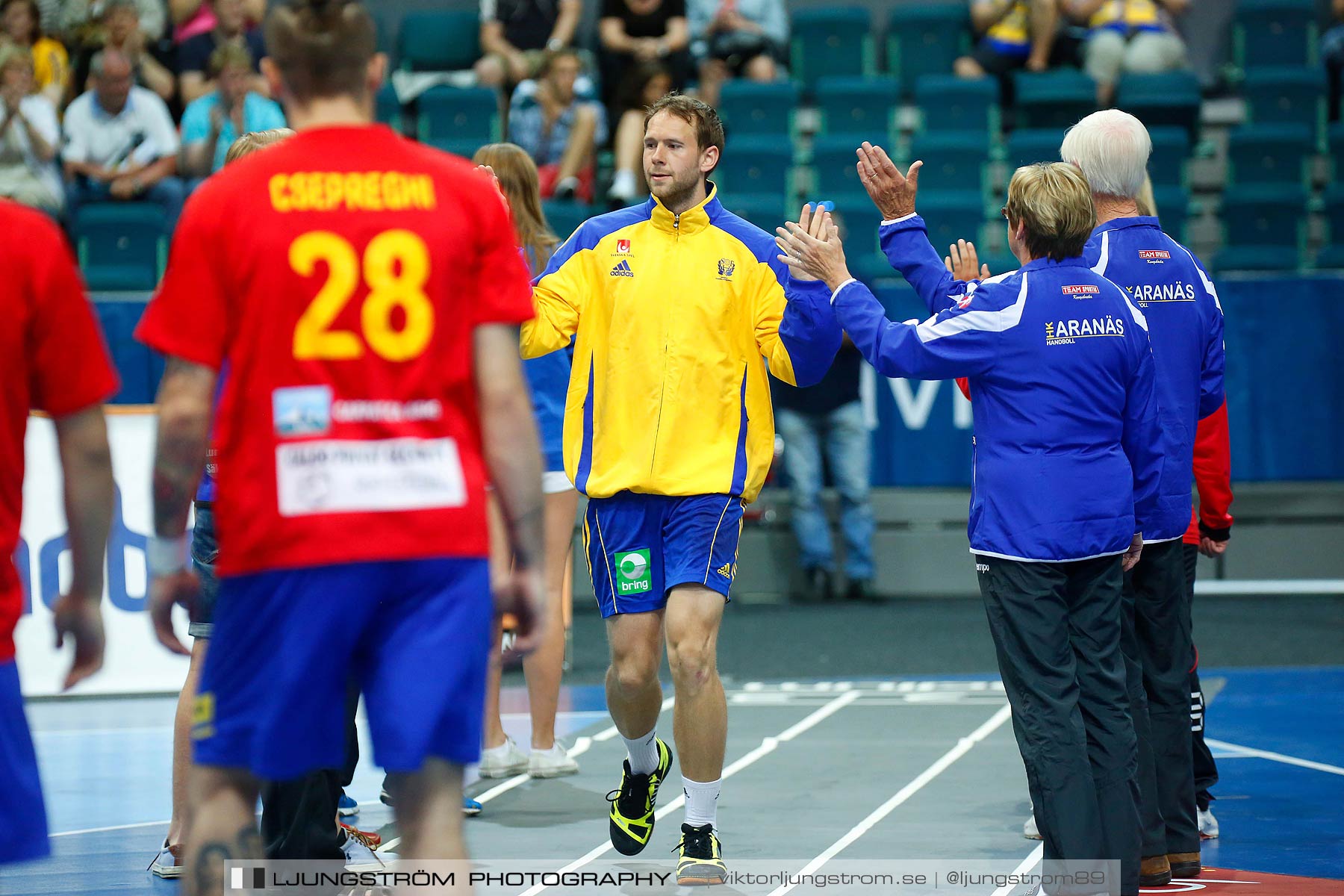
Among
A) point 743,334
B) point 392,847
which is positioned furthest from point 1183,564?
point 392,847

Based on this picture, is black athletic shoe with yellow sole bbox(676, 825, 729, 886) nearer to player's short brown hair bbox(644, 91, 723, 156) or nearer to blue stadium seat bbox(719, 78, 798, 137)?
player's short brown hair bbox(644, 91, 723, 156)

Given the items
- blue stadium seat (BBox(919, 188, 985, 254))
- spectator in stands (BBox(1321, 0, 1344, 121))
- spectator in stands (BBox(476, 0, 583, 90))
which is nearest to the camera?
blue stadium seat (BBox(919, 188, 985, 254))


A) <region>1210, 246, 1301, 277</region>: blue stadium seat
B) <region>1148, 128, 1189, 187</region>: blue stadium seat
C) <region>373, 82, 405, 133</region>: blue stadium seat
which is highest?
<region>373, 82, 405, 133</region>: blue stadium seat

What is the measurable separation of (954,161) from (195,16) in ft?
21.2

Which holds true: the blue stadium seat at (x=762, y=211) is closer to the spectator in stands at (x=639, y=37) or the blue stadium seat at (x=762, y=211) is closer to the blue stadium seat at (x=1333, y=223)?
the spectator in stands at (x=639, y=37)

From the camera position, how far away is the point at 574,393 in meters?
5.11

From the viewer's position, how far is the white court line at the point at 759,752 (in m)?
4.96

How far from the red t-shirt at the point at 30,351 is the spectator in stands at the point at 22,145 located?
955 cm

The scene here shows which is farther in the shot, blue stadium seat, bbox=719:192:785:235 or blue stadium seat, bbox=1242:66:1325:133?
blue stadium seat, bbox=1242:66:1325:133

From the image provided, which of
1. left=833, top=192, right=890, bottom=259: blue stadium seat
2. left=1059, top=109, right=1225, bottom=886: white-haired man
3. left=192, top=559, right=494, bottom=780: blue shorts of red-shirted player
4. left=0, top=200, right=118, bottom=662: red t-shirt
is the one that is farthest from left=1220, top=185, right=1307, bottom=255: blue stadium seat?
left=0, top=200, right=118, bottom=662: red t-shirt

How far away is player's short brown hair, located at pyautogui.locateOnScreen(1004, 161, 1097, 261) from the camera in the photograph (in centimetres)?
437

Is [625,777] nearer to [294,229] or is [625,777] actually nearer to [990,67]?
[294,229]

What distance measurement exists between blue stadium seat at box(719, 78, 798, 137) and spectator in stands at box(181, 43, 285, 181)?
3738 mm

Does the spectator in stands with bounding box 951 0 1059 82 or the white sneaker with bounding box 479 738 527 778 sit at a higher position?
the spectator in stands with bounding box 951 0 1059 82
